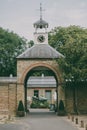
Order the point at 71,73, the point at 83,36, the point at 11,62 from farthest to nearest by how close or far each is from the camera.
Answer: the point at 11,62 → the point at 83,36 → the point at 71,73

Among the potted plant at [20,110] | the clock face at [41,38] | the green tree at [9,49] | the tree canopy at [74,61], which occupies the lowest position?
the potted plant at [20,110]

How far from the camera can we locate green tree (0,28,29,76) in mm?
77875

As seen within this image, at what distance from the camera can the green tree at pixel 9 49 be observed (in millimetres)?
77875

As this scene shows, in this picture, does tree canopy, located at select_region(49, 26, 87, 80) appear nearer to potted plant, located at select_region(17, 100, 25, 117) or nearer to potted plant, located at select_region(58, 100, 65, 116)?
potted plant, located at select_region(58, 100, 65, 116)

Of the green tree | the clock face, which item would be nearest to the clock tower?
the clock face

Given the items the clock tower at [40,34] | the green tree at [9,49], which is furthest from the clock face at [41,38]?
the green tree at [9,49]

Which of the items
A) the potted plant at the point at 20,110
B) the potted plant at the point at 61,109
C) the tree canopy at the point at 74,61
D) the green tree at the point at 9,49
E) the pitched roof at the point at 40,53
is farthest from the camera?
the green tree at the point at 9,49

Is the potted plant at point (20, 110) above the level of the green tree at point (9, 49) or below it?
below

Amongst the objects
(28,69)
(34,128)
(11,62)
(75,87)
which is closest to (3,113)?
(28,69)

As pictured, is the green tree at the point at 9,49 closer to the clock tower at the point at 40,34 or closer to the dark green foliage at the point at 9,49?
the dark green foliage at the point at 9,49

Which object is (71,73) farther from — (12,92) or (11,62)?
(11,62)

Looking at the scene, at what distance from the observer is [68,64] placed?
42.0 meters

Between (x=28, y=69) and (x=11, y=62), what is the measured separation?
113 ft

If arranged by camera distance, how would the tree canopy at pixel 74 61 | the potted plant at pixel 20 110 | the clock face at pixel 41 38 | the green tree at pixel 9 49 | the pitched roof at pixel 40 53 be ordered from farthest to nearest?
the green tree at pixel 9 49 → the clock face at pixel 41 38 → the pitched roof at pixel 40 53 → the tree canopy at pixel 74 61 → the potted plant at pixel 20 110
